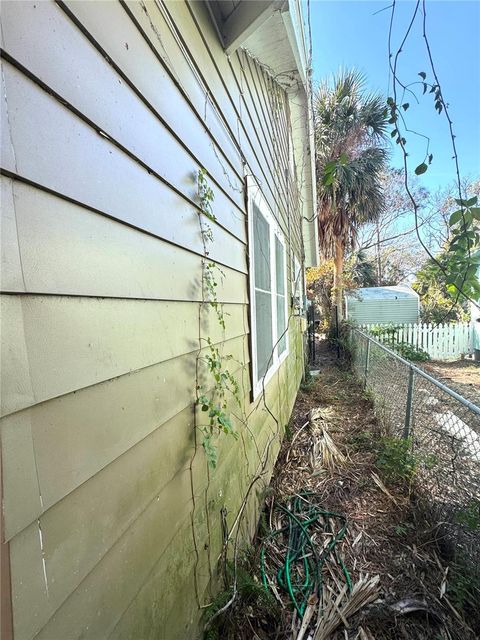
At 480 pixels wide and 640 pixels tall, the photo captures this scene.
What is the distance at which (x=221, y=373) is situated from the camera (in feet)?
6.23

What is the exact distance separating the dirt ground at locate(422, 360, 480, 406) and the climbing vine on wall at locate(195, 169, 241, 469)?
6510 mm

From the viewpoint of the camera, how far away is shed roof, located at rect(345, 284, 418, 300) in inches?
600

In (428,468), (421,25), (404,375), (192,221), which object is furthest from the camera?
(404,375)

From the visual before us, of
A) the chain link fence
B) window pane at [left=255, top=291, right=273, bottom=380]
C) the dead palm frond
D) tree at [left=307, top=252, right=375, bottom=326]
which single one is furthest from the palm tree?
the dead palm frond

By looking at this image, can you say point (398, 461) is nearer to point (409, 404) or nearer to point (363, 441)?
point (409, 404)

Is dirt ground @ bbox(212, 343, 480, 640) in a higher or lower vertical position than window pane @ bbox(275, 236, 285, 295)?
lower

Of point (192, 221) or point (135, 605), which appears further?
point (192, 221)

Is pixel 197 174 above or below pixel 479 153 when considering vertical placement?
below

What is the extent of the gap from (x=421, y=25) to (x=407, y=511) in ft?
11.5

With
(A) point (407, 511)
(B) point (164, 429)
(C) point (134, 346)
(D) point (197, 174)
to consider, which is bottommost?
(A) point (407, 511)

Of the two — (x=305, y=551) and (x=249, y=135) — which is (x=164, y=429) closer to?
(x=305, y=551)

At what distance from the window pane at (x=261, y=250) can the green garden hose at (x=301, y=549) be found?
1.98 metres

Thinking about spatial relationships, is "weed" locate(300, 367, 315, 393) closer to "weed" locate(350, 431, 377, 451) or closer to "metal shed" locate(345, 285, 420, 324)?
"weed" locate(350, 431, 377, 451)

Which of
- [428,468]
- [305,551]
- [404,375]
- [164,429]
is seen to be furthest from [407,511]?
[164,429]
